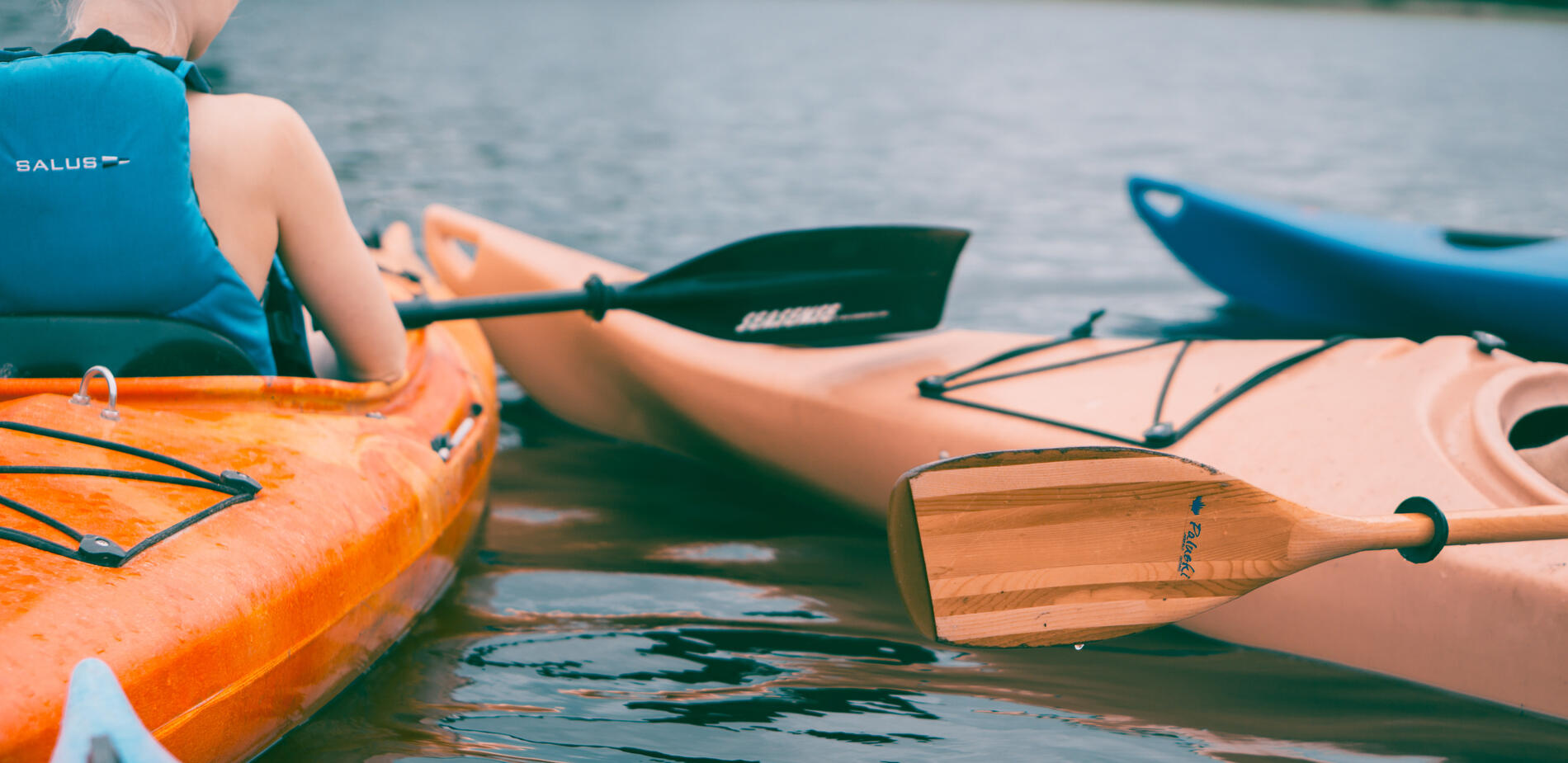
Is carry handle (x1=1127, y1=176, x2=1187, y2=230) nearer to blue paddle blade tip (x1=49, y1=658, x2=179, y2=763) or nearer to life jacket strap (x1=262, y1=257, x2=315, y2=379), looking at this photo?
life jacket strap (x1=262, y1=257, x2=315, y2=379)

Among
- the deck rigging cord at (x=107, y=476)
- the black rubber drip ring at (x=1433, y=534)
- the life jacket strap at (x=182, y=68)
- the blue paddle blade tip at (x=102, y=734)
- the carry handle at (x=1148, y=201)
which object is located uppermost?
the carry handle at (x=1148, y=201)

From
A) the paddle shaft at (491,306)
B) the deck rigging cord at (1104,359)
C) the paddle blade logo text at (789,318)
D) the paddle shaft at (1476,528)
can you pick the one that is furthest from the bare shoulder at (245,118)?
the paddle shaft at (1476,528)

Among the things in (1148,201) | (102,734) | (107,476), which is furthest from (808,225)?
(102,734)

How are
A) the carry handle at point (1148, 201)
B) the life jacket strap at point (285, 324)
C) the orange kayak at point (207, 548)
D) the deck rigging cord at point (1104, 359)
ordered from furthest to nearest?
1. the carry handle at point (1148, 201)
2. the deck rigging cord at point (1104, 359)
3. the life jacket strap at point (285, 324)
4. the orange kayak at point (207, 548)

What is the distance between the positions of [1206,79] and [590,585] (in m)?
22.1

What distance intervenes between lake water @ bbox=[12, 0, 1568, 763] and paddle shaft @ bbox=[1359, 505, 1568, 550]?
13.7 inches

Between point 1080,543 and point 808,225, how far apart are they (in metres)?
5.34

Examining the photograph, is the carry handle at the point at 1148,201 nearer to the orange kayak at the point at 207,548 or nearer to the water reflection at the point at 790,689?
the water reflection at the point at 790,689

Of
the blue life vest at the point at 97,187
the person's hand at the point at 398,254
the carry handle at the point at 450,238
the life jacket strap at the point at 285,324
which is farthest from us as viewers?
the carry handle at the point at 450,238

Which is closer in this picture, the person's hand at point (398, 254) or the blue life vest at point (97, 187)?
the blue life vest at point (97, 187)

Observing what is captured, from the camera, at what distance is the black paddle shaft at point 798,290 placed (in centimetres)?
270

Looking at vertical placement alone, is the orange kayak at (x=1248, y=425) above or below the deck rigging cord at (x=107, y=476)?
above

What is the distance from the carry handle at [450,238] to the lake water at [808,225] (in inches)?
19.2

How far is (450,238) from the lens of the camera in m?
3.83
